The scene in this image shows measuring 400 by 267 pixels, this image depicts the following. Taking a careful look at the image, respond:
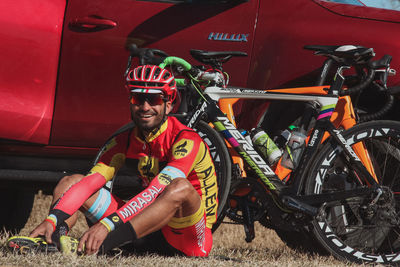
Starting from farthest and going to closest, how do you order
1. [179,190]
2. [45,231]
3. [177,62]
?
[177,62] < [179,190] < [45,231]

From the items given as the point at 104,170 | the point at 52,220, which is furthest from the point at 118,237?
the point at 104,170

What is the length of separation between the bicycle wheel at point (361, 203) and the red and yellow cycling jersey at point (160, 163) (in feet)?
2.39

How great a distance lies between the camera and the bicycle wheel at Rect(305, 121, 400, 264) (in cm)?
488

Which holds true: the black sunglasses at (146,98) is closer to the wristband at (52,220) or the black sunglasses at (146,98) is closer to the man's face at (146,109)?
the man's face at (146,109)

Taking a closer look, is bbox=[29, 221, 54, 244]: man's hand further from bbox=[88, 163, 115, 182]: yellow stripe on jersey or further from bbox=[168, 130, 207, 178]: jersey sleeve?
bbox=[168, 130, 207, 178]: jersey sleeve

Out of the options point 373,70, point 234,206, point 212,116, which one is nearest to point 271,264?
point 234,206

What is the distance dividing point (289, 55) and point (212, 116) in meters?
0.71

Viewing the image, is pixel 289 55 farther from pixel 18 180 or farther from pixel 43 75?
pixel 18 180

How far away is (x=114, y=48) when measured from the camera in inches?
203

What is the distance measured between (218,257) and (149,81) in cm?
110

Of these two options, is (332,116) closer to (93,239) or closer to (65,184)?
(65,184)

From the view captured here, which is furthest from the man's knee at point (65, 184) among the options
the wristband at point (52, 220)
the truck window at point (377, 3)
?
the truck window at point (377, 3)

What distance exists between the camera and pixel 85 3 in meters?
5.12

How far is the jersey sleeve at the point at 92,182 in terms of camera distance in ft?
13.8
